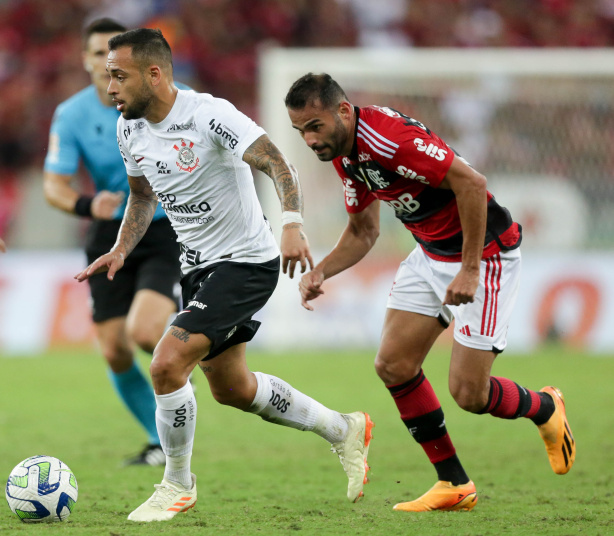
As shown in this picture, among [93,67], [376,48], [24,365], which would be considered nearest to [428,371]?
[24,365]

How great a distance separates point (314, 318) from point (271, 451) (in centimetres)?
647

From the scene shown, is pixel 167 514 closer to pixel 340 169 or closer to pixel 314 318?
pixel 340 169

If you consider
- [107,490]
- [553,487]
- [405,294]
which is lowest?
[107,490]

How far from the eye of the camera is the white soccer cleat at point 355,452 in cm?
520

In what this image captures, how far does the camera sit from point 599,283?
1306cm

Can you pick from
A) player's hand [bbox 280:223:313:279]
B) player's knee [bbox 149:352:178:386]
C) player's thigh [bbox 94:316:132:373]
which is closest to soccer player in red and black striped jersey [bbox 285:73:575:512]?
player's hand [bbox 280:223:313:279]

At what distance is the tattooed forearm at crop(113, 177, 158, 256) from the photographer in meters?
5.21

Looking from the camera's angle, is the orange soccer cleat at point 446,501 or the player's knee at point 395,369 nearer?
the orange soccer cleat at point 446,501

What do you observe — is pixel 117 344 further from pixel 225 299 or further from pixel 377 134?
pixel 377 134

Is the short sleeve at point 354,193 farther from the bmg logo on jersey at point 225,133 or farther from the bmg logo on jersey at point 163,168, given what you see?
the bmg logo on jersey at point 163,168

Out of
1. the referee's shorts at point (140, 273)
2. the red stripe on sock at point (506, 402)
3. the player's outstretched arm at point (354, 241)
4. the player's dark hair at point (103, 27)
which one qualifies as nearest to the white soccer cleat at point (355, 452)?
the red stripe on sock at point (506, 402)

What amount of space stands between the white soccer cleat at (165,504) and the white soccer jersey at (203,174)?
1099mm

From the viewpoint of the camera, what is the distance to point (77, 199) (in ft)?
22.2

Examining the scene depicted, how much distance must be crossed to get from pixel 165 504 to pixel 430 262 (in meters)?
1.86
